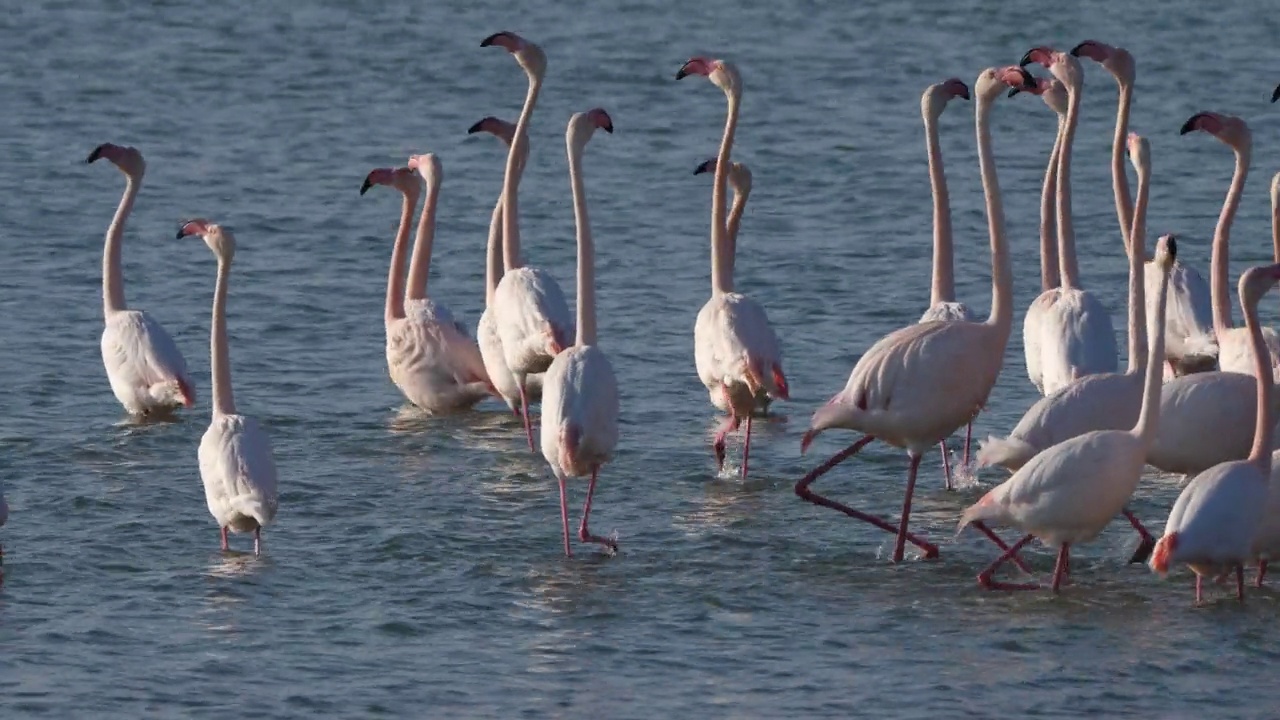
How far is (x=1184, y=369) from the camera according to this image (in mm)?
10852

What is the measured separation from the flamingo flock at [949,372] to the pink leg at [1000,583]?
1 cm

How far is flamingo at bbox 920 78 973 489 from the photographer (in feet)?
33.1

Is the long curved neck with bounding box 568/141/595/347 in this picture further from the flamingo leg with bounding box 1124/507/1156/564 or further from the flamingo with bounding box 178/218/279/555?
the flamingo leg with bounding box 1124/507/1156/564

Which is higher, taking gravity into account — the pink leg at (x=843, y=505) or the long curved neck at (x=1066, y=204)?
the long curved neck at (x=1066, y=204)

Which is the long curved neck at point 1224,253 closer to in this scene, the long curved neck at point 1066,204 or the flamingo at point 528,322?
the long curved neck at point 1066,204

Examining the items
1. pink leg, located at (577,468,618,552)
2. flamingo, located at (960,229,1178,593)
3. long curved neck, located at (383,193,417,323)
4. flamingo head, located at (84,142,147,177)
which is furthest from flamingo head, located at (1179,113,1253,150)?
flamingo head, located at (84,142,147,177)

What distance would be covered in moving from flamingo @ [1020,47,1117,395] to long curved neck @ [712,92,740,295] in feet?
4.72

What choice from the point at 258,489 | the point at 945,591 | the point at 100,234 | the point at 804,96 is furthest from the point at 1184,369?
the point at 804,96

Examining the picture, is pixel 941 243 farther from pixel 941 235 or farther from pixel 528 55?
pixel 528 55

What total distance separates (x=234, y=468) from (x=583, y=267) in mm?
1741

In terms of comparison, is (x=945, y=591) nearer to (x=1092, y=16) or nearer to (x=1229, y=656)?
(x=1229, y=656)

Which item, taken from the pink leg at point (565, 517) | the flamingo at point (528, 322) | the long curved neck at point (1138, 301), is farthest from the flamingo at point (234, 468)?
the long curved neck at point (1138, 301)

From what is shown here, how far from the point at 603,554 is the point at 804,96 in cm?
1066

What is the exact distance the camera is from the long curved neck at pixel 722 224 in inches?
426
